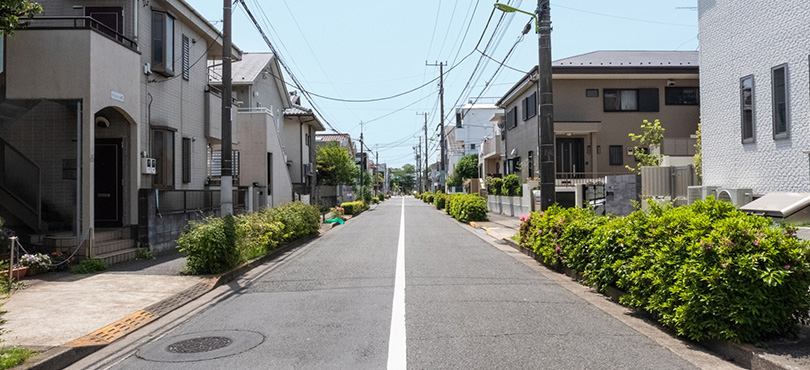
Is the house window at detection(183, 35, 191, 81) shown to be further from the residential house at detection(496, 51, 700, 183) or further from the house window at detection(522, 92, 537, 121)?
the house window at detection(522, 92, 537, 121)

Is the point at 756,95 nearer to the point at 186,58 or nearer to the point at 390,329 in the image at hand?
the point at 390,329

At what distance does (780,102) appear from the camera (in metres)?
10.4

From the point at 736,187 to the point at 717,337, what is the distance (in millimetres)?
8322

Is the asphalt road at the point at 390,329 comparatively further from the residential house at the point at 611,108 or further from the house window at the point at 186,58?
the residential house at the point at 611,108

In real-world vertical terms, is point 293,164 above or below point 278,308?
above

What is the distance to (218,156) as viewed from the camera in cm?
2291

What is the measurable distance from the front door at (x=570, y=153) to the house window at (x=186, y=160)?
18.9 meters

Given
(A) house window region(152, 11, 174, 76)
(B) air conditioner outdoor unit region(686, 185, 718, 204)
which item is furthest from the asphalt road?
(A) house window region(152, 11, 174, 76)

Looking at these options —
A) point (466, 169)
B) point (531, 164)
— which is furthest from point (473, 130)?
point (531, 164)

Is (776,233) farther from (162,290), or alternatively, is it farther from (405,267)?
(162,290)

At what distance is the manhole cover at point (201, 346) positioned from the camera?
533 cm

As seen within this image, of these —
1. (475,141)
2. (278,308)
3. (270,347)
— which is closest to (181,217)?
(278,308)

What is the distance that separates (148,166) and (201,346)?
361 inches

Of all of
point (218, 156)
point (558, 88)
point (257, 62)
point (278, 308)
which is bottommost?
point (278, 308)
